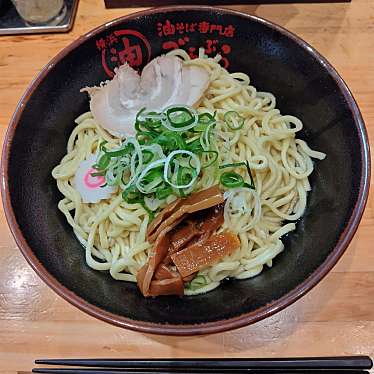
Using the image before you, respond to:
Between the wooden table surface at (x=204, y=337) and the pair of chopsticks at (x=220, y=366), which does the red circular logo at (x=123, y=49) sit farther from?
the pair of chopsticks at (x=220, y=366)

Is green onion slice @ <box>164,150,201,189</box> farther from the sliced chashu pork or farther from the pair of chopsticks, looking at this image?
the pair of chopsticks

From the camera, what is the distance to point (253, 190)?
1.67 meters

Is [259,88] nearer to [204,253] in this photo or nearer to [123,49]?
[123,49]

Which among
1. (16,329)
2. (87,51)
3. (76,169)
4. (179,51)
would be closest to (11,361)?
(16,329)

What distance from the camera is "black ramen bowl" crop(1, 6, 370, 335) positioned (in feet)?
4.63

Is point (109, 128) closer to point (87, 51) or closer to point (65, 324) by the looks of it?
point (87, 51)

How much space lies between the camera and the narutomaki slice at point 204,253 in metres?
1.52

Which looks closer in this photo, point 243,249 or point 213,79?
point 243,249

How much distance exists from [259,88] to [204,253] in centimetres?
87

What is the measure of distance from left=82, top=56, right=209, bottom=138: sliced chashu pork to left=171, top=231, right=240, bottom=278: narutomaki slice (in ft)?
1.82

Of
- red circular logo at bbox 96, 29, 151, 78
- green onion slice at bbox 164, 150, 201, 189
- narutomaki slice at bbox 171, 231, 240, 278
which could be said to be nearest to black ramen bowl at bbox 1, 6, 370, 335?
red circular logo at bbox 96, 29, 151, 78

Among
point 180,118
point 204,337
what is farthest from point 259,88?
point 204,337

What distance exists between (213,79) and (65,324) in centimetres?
117

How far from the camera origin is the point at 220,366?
141 cm
